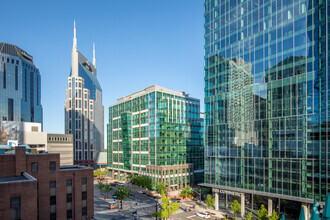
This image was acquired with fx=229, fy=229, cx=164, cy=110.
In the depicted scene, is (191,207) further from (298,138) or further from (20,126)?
(20,126)

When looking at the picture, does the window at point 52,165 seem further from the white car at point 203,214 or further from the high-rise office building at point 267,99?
the high-rise office building at point 267,99

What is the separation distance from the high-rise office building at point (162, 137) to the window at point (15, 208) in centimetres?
6563

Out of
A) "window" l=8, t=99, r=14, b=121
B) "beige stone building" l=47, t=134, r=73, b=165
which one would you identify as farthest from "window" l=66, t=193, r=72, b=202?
"window" l=8, t=99, r=14, b=121

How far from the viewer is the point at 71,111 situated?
160625mm

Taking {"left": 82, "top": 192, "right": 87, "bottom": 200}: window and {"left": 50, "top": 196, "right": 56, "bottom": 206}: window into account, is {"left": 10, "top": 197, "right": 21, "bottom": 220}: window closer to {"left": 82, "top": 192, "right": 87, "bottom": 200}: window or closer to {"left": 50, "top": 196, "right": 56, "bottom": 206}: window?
{"left": 50, "top": 196, "right": 56, "bottom": 206}: window

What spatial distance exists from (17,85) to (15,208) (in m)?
168

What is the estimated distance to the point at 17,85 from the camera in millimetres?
165375

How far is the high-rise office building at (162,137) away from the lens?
93.6 meters

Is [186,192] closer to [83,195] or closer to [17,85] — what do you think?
[83,195]

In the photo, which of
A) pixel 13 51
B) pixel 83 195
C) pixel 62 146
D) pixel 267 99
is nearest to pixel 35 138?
pixel 62 146

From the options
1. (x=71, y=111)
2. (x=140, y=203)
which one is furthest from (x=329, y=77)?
(x=71, y=111)

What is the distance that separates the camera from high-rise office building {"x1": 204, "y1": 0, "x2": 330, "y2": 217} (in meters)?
46.1

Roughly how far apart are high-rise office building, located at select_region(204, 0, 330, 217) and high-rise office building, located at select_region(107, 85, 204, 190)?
2866 centimetres

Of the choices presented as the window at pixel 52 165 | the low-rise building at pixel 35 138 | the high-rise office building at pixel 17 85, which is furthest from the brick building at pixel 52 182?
the high-rise office building at pixel 17 85
